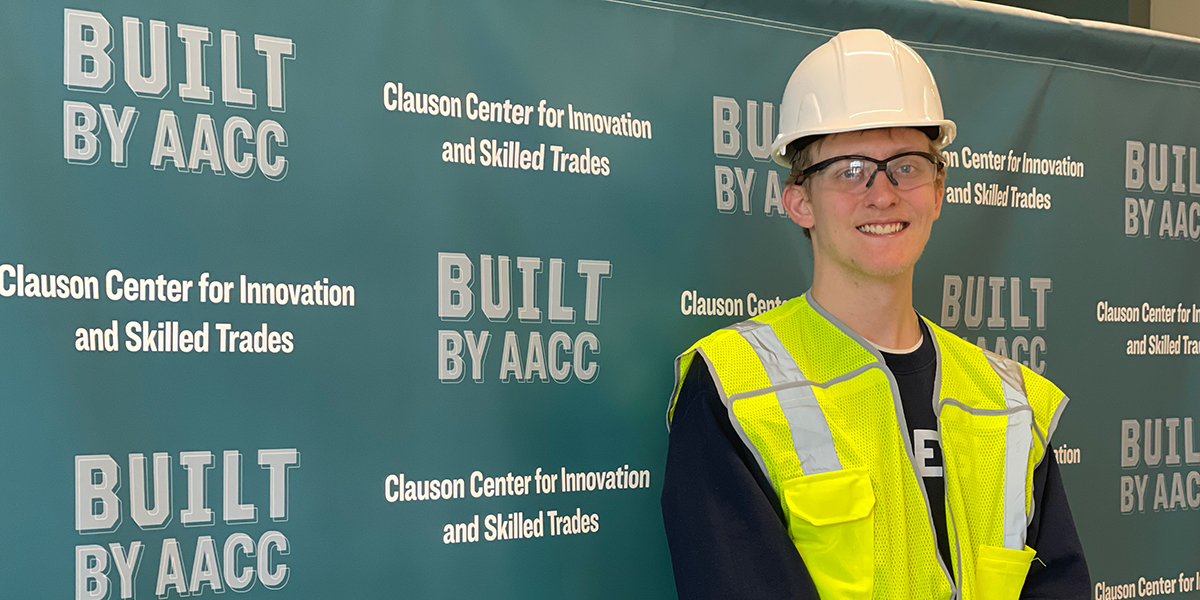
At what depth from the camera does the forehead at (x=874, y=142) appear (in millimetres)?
1608

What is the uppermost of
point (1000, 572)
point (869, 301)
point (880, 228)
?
point (880, 228)

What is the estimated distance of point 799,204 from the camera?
5.46ft

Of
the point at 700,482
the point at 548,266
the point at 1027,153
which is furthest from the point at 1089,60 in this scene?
the point at 700,482

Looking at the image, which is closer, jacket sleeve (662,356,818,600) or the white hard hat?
jacket sleeve (662,356,818,600)

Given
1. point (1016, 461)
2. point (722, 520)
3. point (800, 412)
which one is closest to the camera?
point (722, 520)

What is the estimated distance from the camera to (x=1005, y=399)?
1.69 m

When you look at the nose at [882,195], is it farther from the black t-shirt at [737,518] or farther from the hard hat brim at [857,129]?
the black t-shirt at [737,518]

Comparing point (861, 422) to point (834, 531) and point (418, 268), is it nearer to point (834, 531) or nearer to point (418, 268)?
point (834, 531)

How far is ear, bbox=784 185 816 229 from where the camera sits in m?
1.65

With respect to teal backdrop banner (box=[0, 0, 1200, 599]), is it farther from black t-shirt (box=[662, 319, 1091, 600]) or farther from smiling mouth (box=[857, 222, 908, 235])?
smiling mouth (box=[857, 222, 908, 235])

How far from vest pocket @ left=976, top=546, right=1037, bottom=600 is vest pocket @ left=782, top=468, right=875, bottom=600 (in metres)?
0.23

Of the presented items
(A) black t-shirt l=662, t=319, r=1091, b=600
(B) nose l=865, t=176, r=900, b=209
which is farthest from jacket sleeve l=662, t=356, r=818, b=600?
(B) nose l=865, t=176, r=900, b=209

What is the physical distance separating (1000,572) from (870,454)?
0.30m

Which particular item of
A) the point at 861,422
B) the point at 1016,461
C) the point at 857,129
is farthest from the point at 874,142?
the point at 1016,461
